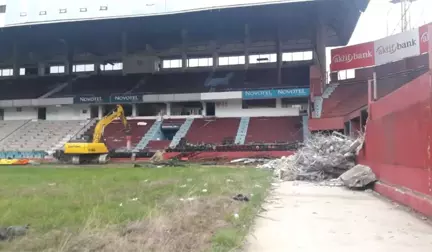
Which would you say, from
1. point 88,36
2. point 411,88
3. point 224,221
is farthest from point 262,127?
point 224,221

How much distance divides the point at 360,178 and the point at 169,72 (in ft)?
129

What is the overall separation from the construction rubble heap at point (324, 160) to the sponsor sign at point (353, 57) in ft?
Result: 76.2

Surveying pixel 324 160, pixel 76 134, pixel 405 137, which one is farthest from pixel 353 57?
pixel 405 137

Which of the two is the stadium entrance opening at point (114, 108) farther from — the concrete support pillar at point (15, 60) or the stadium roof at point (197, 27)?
the concrete support pillar at point (15, 60)

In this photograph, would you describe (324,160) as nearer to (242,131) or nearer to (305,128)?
(305,128)

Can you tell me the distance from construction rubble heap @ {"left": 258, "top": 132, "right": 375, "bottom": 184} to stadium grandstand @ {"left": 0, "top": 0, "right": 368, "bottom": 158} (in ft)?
52.2

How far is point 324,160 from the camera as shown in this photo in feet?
51.8

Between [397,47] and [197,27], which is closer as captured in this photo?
[397,47]

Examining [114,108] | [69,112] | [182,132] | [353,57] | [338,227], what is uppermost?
[353,57]

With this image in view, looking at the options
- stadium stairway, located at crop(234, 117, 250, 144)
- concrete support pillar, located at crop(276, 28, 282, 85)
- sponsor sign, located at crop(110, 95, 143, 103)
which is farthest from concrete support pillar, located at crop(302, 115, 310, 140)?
sponsor sign, located at crop(110, 95, 143, 103)

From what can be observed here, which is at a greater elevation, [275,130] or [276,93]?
[276,93]

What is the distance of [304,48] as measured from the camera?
48.2 m

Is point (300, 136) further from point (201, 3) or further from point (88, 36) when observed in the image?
point (88, 36)

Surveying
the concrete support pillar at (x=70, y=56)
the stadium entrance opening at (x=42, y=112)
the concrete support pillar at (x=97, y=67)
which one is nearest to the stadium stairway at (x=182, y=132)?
the concrete support pillar at (x=97, y=67)
